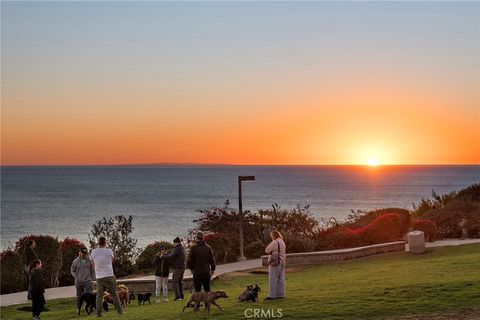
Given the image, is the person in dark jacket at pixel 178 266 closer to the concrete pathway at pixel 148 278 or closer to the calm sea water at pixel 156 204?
the concrete pathway at pixel 148 278

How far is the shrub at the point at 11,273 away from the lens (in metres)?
25.8

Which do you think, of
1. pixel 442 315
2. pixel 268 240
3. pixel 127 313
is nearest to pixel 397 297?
pixel 442 315

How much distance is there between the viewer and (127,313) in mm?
17984

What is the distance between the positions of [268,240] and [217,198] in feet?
378

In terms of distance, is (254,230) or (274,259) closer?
(274,259)

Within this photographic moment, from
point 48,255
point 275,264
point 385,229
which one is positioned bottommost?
point 275,264

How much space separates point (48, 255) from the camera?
87.6ft

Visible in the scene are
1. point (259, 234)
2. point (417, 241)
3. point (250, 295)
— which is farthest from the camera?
point (259, 234)

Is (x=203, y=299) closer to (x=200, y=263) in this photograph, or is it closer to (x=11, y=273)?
(x=200, y=263)

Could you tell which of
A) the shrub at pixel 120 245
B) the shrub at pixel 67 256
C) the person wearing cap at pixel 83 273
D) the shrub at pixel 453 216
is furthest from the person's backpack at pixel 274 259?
the shrub at pixel 453 216

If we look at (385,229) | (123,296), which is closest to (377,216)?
(385,229)

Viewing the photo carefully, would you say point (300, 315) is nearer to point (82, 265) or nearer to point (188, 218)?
point (82, 265)

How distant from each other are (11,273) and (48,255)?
1.44 m

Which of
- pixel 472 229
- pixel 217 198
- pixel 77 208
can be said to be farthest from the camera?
pixel 217 198
